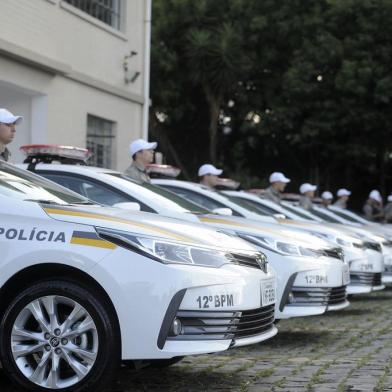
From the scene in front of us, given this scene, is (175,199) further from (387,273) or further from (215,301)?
(387,273)

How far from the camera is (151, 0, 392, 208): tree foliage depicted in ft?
80.7

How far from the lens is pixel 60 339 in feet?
16.8

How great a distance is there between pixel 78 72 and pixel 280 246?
8.29 m

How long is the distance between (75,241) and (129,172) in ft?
16.0

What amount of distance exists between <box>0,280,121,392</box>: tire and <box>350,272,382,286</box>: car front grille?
19.9 feet

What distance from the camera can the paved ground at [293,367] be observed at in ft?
A: 18.8

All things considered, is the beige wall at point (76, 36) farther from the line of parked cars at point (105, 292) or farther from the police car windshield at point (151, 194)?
the line of parked cars at point (105, 292)

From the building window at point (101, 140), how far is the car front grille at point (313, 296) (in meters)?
8.85

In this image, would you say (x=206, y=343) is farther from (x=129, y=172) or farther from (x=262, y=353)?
(x=129, y=172)

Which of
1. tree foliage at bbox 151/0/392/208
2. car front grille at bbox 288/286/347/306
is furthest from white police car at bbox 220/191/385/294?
tree foliage at bbox 151/0/392/208

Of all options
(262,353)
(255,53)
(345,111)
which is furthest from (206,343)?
(255,53)

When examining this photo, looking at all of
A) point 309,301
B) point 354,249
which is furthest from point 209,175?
point 309,301

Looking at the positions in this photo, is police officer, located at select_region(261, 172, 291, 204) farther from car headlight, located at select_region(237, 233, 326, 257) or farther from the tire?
the tire

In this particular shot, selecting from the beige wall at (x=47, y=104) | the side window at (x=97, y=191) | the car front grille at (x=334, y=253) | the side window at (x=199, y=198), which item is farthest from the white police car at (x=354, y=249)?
the beige wall at (x=47, y=104)
